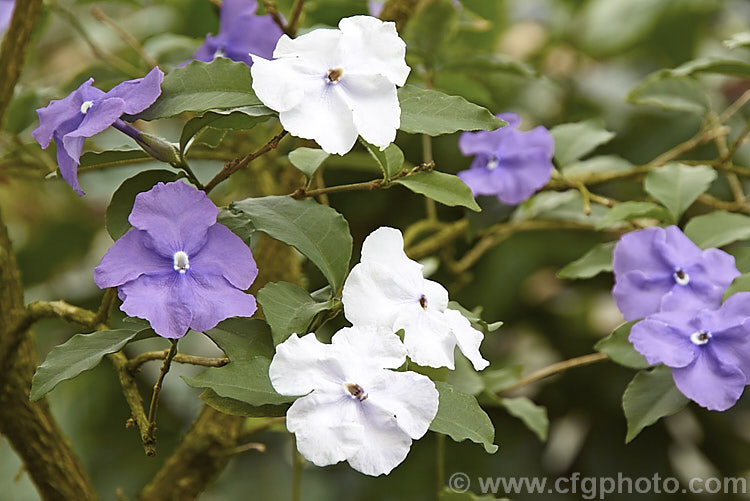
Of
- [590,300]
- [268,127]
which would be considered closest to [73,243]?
[268,127]

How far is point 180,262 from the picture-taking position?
1.28 feet

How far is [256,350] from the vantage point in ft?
1.32

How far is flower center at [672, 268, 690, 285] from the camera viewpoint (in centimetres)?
51

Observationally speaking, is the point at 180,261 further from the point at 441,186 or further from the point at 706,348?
the point at 706,348

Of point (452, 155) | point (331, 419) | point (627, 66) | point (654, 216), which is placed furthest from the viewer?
point (627, 66)

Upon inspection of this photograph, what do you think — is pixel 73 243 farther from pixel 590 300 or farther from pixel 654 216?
pixel 654 216

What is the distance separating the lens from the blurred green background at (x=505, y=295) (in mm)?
1025

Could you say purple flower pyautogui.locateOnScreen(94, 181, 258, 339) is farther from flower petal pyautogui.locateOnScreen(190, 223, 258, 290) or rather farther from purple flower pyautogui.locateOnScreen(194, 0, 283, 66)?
purple flower pyautogui.locateOnScreen(194, 0, 283, 66)

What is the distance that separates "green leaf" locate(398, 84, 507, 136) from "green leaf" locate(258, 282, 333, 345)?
102 mm

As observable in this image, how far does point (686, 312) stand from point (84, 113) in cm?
37

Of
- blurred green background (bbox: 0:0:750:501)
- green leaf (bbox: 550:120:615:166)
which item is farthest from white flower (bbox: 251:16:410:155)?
blurred green background (bbox: 0:0:750:501)

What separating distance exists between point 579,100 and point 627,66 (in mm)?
192

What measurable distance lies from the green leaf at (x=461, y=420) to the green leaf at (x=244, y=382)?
0.25 feet

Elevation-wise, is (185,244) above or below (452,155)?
above
